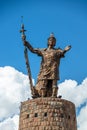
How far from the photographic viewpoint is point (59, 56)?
23688 mm

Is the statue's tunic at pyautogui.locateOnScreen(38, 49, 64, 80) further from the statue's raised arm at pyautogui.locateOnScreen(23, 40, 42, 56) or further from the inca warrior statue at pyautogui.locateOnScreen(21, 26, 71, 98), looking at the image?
the statue's raised arm at pyautogui.locateOnScreen(23, 40, 42, 56)

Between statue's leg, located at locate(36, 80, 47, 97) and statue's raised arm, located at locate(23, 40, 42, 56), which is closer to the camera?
statue's leg, located at locate(36, 80, 47, 97)

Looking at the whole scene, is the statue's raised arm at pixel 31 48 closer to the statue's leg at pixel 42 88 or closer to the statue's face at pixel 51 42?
the statue's face at pixel 51 42

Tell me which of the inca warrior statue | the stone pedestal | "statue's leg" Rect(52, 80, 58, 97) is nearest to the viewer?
the stone pedestal

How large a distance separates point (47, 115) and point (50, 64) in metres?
2.87

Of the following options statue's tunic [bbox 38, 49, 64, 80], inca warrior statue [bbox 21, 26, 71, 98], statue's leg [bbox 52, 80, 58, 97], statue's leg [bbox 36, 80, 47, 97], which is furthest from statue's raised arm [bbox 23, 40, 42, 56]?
statue's leg [bbox 52, 80, 58, 97]

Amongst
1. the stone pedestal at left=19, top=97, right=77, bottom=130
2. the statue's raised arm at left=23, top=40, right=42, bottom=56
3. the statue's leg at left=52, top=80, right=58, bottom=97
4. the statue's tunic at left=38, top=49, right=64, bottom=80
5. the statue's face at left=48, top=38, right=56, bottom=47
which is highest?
the statue's face at left=48, top=38, right=56, bottom=47

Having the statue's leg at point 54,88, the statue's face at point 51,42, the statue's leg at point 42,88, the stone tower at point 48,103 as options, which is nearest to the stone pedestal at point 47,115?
the stone tower at point 48,103

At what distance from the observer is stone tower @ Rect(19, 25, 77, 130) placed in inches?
866

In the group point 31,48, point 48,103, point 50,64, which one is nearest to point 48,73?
point 50,64

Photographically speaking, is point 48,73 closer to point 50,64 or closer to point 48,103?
point 50,64

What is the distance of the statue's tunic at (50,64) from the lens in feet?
76.6

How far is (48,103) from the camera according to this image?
73.2ft

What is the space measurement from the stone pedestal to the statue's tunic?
1.42m
